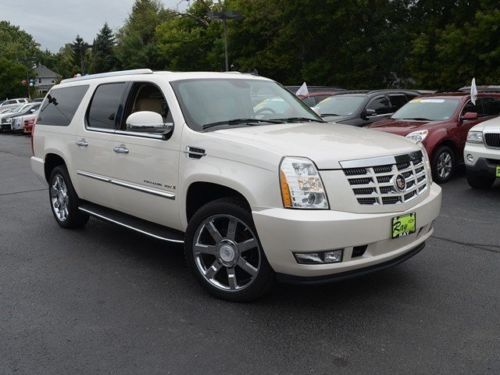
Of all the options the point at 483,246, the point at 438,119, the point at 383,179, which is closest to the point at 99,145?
the point at 383,179

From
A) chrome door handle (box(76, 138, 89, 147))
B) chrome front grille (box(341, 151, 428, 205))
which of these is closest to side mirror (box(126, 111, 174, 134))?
chrome door handle (box(76, 138, 89, 147))

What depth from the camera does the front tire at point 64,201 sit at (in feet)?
19.9

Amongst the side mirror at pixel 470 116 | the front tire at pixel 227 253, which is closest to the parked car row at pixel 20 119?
the side mirror at pixel 470 116

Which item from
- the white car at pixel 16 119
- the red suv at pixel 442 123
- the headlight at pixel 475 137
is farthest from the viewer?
the white car at pixel 16 119

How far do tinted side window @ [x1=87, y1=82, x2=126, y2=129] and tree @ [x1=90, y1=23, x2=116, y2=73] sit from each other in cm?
7071

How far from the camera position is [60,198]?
643cm

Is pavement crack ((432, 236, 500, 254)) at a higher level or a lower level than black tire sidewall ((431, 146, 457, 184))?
lower

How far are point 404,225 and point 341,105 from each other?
8.44 metres

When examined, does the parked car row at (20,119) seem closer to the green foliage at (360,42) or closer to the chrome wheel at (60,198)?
the green foliage at (360,42)

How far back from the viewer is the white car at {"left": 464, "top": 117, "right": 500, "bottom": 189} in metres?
7.56

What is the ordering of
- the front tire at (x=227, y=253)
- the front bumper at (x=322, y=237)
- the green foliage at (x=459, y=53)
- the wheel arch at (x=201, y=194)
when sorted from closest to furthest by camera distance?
the front bumper at (x=322, y=237) < the front tire at (x=227, y=253) < the wheel arch at (x=201, y=194) < the green foliage at (x=459, y=53)

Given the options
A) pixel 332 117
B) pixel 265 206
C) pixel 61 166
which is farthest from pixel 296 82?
pixel 265 206

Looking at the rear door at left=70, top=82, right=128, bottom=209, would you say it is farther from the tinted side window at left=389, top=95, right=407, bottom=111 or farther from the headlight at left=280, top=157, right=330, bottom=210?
the tinted side window at left=389, top=95, right=407, bottom=111

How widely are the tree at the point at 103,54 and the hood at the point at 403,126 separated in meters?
68.0
